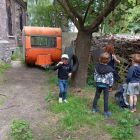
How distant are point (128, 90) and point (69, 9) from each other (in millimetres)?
3391

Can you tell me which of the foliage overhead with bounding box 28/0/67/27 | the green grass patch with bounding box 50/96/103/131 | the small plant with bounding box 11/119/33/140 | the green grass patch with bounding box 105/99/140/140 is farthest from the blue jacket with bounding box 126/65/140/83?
the foliage overhead with bounding box 28/0/67/27

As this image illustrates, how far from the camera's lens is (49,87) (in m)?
11.8

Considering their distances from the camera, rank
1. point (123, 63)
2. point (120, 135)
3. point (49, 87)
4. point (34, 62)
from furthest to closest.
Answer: point (34, 62), point (123, 63), point (49, 87), point (120, 135)

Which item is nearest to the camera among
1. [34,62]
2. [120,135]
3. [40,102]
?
[120,135]

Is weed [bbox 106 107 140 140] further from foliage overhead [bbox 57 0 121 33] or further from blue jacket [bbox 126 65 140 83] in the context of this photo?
foliage overhead [bbox 57 0 121 33]

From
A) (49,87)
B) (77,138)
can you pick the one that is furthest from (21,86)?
(77,138)

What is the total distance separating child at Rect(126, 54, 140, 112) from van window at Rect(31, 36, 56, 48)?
8.43 m

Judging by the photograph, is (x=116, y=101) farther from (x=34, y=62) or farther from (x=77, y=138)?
(x=34, y=62)

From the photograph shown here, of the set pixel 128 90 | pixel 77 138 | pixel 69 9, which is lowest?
pixel 77 138

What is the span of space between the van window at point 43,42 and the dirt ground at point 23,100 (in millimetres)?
2608

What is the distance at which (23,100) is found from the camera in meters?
10.2

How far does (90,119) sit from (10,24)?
17400mm

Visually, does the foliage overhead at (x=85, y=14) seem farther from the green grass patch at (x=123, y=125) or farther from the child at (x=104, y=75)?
the green grass patch at (x=123, y=125)

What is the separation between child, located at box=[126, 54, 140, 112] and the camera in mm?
9133
